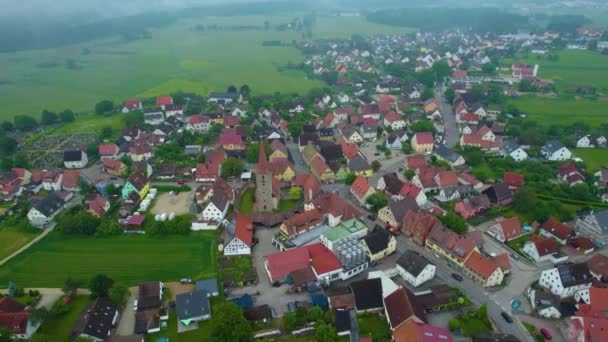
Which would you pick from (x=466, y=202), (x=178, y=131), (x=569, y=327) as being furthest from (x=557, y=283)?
(x=178, y=131)

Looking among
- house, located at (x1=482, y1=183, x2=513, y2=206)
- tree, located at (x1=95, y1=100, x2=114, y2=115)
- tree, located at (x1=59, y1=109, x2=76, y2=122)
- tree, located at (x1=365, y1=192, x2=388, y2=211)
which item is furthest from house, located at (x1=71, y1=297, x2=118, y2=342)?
tree, located at (x1=95, y1=100, x2=114, y2=115)

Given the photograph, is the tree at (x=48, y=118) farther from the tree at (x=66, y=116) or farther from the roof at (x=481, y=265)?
the roof at (x=481, y=265)

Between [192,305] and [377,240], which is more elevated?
[377,240]

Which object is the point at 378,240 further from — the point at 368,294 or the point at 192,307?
the point at 192,307

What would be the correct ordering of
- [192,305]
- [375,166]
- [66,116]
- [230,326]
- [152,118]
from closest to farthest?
[230,326], [192,305], [375,166], [152,118], [66,116]

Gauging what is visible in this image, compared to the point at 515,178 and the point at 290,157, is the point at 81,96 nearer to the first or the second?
the point at 290,157

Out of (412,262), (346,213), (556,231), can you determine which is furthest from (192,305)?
(556,231)
